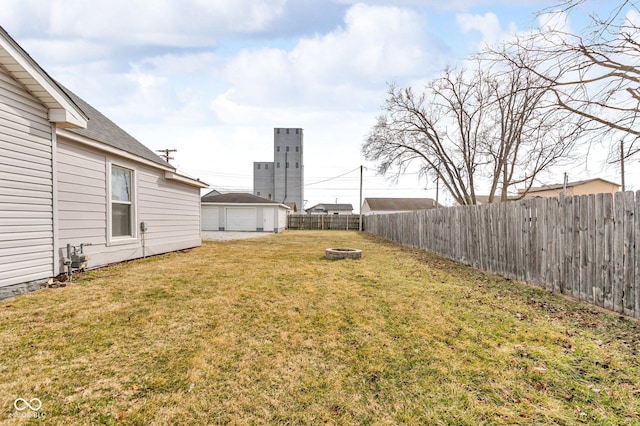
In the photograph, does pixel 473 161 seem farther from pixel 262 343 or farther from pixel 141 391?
pixel 141 391

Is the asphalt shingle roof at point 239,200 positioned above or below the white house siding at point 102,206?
above

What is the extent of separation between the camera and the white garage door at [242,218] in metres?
23.2

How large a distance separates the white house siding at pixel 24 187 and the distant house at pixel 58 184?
1 cm

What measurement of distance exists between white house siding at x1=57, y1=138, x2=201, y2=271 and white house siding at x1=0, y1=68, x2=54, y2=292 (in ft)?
1.96

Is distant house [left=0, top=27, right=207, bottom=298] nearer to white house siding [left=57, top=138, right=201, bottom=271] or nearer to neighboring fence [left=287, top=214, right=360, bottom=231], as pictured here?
white house siding [left=57, top=138, right=201, bottom=271]

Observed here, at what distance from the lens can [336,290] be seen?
5.18m

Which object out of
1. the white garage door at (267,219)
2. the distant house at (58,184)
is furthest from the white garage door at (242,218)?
the distant house at (58,184)

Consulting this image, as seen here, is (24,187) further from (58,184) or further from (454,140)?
(454,140)

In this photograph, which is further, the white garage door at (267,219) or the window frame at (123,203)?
the white garage door at (267,219)

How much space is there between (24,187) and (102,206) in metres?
2.04

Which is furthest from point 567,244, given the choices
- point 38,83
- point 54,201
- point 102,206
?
point 102,206

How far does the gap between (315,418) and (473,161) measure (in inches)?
702

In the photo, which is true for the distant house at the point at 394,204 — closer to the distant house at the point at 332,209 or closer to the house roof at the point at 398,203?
the house roof at the point at 398,203

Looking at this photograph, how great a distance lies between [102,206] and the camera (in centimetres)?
661
